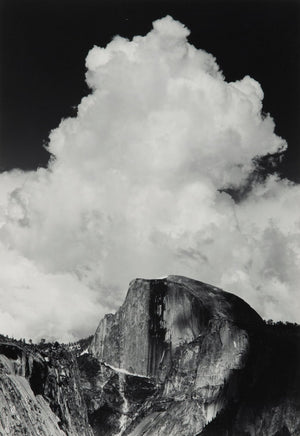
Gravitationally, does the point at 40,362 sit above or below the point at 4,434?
above

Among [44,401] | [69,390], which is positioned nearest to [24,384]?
[44,401]

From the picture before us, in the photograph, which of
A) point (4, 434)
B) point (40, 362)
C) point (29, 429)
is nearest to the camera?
point (4, 434)

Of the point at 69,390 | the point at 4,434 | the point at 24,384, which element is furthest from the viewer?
the point at 69,390

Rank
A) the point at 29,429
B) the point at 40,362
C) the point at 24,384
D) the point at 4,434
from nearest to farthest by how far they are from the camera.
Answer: the point at 4,434
the point at 29,429
the point at 24,384
the point at 40,362

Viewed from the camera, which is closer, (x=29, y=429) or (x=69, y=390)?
(x=29, y=429)

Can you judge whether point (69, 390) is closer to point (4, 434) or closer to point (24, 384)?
point (24, 384)

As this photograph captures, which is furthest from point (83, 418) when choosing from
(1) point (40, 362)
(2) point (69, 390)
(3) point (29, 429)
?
(3) point (29, 429)

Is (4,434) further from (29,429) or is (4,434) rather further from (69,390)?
(69,390)

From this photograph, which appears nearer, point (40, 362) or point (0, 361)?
point (0, 361)

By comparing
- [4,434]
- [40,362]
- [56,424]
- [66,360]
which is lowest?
[4,434]
